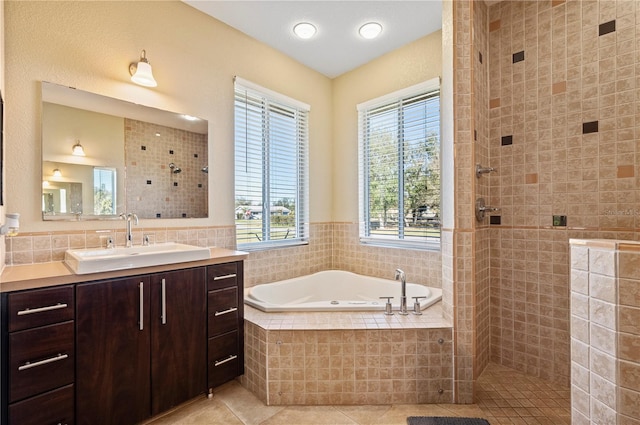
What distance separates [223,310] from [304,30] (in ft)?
8.05

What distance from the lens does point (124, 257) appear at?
1557mm

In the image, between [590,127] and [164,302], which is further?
[590,127]

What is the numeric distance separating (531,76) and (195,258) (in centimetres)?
271

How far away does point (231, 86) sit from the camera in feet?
8.76

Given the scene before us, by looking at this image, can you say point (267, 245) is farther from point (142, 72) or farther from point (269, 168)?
point (142, 72)

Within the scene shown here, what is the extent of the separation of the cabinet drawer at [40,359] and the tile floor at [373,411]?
64cm

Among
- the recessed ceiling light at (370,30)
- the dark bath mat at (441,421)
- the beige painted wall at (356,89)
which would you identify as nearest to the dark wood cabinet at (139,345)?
the dark bath mat at (441,421)

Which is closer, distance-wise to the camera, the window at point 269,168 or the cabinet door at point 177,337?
the cabinet door at point 177,337

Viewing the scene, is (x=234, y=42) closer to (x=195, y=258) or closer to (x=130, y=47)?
(x=130, y=47)

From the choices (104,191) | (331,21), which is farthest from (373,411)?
(331,21)

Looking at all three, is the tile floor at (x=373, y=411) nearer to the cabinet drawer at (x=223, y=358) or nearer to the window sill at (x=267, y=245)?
the cabinet drawer at (x=223, y=358)

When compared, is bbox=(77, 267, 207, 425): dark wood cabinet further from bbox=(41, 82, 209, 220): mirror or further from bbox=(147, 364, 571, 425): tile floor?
bbox=(41, 82, 209, 220): mirror

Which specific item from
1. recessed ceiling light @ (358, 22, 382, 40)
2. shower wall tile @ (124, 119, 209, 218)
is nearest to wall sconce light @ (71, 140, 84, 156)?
shower wall tile @ (124, 119, 209, 218)

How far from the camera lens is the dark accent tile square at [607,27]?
1903 millimetres
